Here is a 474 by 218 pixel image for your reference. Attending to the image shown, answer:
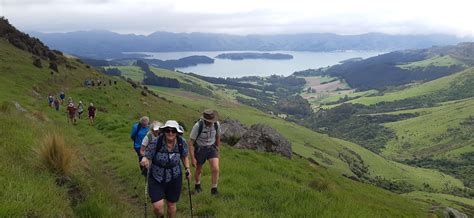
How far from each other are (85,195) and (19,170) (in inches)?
64.1

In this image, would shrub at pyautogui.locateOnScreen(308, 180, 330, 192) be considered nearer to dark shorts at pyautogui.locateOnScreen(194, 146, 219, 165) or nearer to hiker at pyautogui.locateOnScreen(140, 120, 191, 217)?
dark shorts at pyautogui.locateOnScreen(194, 146, 219, 165)

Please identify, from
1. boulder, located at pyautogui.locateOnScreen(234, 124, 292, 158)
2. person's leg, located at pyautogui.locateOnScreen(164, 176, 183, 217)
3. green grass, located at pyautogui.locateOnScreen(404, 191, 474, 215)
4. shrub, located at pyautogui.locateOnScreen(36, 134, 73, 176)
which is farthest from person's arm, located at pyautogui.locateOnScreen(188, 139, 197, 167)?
green grass, located at pyautogui.locateOnScreen(404, 191, 474, 215)

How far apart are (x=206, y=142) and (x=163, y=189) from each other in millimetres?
3699

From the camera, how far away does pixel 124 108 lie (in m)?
55.7

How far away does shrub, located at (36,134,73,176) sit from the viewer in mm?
10180

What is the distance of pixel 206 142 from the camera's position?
12625 millimetres

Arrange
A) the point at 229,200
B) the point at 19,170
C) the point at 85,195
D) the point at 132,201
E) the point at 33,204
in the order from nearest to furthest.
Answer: the point at 33,204 < the point at 19,170 < the point at 85,195 < the point at 229,200 < the point at 132,201

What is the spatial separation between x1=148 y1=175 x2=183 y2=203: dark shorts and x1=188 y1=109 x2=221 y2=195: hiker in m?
3.08

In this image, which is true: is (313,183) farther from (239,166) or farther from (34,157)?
(34,157)

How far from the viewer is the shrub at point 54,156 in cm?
1018

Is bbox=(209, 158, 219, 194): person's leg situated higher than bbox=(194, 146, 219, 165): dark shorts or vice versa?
bbox=(194, 146, 219, 165): dark shorts

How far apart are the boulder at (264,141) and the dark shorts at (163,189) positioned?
2508cm

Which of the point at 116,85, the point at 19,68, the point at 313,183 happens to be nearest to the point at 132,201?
the point at 313,183

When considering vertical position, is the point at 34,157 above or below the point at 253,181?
above
